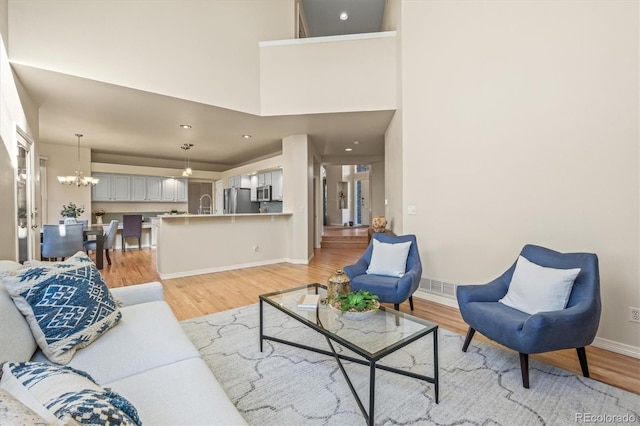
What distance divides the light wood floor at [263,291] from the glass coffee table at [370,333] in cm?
92

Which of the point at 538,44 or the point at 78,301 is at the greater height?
the point at 538,44

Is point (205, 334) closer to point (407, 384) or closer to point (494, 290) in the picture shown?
point (407, 384)

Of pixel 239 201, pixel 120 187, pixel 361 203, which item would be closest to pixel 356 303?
pixel 239 201

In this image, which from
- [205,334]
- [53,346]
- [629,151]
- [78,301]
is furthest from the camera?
→ [205,334]

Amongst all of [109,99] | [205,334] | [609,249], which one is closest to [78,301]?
[205,334]

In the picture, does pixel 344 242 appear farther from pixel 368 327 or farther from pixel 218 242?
pixel 368 327

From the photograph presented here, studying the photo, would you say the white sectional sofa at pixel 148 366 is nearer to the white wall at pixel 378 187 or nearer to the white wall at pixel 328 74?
the white wall at pixel 328 74

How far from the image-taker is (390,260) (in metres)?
3.11

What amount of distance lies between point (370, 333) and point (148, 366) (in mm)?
1138

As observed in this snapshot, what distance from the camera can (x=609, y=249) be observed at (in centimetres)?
227

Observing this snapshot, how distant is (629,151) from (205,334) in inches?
149

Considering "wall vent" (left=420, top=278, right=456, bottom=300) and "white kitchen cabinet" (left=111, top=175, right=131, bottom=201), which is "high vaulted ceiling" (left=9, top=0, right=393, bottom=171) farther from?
"wall vent" (left=420, top=278, right=456, bottom=300)

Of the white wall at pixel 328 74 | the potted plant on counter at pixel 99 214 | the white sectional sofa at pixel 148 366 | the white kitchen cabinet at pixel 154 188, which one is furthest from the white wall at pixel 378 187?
the white sectional sofa at pixel 148 366

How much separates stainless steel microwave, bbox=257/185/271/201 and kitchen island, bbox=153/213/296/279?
1220 millimetres
